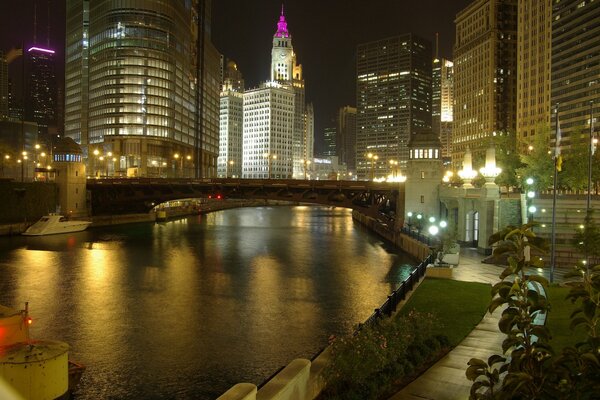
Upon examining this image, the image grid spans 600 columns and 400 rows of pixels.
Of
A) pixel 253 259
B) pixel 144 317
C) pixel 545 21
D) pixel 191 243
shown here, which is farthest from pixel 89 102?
pixel 144 317

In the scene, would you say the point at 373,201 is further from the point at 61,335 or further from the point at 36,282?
the point at 61,335

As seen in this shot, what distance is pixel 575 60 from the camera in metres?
155

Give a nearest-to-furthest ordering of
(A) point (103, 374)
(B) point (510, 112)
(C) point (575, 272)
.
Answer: (C) point (575, 272) → (A) point (103, 374) → (B) point (510, 112)

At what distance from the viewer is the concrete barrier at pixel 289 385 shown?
12820 millimetres

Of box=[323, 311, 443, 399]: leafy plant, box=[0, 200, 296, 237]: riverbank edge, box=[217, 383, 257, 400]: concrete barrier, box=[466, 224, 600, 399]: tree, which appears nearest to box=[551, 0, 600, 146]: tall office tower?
box=[0, 200, 296, 237]: riverbank edge

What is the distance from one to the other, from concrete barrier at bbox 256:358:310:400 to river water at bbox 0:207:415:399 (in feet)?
25.4

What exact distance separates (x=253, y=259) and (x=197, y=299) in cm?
2130

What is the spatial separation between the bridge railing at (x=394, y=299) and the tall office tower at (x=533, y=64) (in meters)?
148

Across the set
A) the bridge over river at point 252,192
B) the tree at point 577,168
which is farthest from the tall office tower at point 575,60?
the bridge over river at point 252,192

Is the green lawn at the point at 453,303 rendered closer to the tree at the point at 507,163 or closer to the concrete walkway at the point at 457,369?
the concrete walkway at the point at 457,369

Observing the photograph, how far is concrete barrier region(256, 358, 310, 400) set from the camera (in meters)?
12.8

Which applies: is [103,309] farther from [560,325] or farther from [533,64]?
[533,64]

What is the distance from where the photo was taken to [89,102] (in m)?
177

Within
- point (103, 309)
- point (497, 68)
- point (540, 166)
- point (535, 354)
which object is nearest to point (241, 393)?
point (535, 354)
